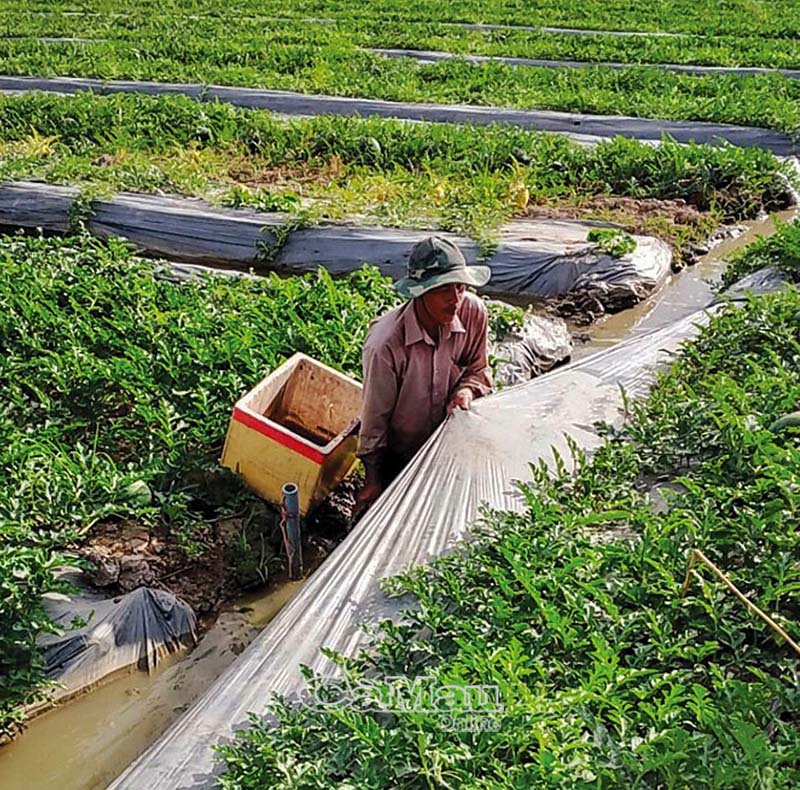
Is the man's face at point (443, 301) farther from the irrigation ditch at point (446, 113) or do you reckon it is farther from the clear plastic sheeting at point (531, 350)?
the irrigation ditch at point (446, 113)

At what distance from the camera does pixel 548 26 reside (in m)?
16.3

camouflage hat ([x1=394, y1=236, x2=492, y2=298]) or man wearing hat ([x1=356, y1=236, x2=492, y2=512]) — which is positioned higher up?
camouflage hat ([x1=394, y1=236, x2=492, y2=298])

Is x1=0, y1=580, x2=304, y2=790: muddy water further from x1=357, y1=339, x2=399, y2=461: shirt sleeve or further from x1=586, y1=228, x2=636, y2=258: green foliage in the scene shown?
x1=586, y1=228, x2=636, y2=258: green foliage

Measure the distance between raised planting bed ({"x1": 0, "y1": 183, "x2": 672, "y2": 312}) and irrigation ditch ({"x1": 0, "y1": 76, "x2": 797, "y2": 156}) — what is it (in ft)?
9.13

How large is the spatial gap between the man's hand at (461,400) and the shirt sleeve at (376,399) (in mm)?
245

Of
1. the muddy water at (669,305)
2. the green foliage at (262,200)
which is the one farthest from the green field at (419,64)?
the green foliage at (262,200)

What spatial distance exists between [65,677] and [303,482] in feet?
4.05

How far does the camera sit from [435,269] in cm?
342

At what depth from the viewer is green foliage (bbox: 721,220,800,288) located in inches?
220

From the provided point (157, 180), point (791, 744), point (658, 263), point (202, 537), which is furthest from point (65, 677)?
point (157, 180)

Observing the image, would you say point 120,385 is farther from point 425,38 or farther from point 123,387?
point 425,38

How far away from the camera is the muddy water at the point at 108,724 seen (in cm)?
328

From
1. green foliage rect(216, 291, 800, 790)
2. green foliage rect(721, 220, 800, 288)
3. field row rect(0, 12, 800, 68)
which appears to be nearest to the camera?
green foliage rect(216, 291, 800, 790)

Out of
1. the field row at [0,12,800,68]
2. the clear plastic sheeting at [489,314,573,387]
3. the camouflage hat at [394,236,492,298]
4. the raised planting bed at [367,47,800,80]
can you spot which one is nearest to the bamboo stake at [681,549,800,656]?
the camouflage hat at [394,236,492,298]
